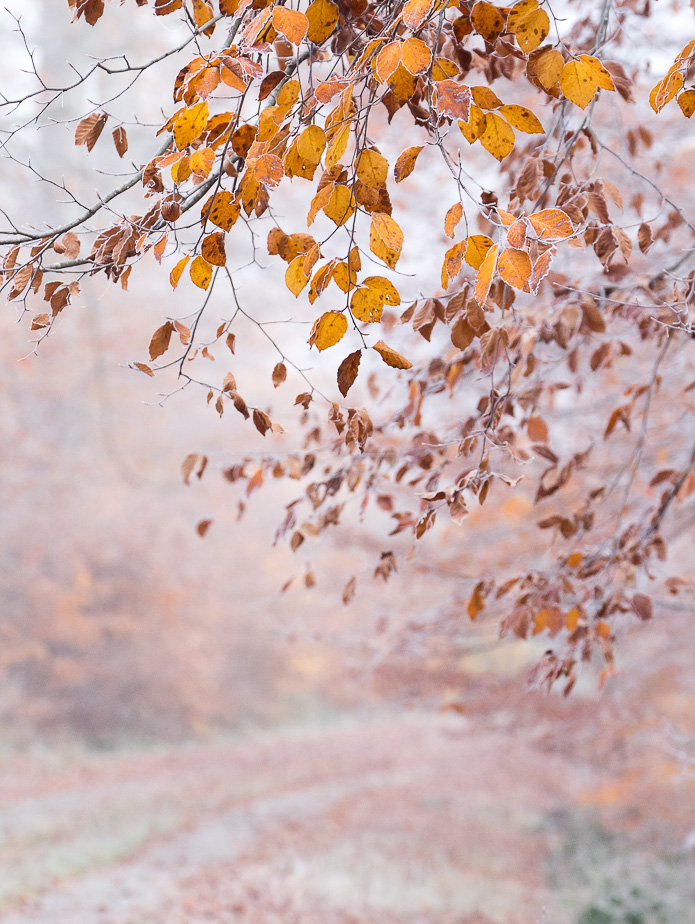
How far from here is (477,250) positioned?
1707mm

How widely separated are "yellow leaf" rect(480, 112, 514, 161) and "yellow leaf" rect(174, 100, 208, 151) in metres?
0.58

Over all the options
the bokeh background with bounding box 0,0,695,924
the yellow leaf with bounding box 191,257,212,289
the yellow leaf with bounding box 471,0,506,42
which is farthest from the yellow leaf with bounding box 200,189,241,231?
the bokeh background with bounding box 0,0,695,924

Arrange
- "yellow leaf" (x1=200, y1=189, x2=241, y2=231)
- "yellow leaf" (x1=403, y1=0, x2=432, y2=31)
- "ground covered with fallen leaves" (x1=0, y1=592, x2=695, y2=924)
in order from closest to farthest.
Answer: "yellow leaf" (x1=403, y1=0, x2=432, y2=31), "yellow leaf" (x1=200, y1=189, x2=241, y2=231), "ground covered with fallen leaves" (x1=0, y1=592, x2=695, y2=924)

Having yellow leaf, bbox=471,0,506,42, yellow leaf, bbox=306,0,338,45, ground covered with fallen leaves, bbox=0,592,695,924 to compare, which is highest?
yellow leaf, bbox=306,0,338,45

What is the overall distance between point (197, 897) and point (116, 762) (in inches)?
248

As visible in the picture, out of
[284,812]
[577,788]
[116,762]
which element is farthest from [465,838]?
[116,762]

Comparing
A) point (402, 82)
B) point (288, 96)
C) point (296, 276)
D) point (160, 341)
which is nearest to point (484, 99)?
point (402, 82)

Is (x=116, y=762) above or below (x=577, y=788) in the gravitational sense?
above

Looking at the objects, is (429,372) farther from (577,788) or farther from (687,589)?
(577,788)

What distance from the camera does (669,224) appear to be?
2.96 m

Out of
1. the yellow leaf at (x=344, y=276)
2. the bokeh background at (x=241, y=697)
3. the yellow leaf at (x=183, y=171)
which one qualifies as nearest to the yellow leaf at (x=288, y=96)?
the yellow leaf at (x=183, y=171)

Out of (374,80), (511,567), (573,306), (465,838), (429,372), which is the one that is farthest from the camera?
(465,838)

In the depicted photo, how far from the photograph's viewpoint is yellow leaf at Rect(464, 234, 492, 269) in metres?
1.70

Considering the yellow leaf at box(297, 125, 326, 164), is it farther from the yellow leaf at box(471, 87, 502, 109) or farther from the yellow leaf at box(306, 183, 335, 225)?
the yellow leaf at box(471, 87, 502, 109)
